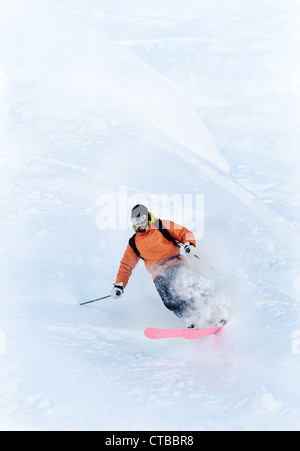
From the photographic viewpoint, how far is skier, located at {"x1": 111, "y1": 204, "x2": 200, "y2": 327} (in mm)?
5379

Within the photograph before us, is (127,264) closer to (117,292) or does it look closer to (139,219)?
(117,292)

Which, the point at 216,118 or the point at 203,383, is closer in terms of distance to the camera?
the point at 203,383

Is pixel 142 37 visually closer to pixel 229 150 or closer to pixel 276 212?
pixel 229 150

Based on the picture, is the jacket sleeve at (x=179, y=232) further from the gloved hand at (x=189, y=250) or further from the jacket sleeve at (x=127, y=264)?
the jacket sleeve at (x=127, y=264)

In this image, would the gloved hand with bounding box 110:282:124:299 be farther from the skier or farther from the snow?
the snow

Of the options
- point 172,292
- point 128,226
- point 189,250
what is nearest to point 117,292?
point 172,292

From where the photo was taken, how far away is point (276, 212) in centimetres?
797

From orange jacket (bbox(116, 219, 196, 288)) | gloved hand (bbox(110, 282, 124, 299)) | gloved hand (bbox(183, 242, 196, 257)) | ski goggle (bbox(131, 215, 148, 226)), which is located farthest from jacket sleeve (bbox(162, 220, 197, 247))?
gloved hand (bbox(110, 282, 124, 299))

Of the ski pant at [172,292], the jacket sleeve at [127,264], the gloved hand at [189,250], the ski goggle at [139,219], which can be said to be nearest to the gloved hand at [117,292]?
the jacket sleeve at [127,264]

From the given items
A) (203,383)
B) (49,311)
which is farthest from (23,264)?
(203,383)

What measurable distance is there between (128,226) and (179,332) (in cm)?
216

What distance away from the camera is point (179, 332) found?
5129mm

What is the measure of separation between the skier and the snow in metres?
0.38

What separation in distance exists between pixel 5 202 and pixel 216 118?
5.97 metres
